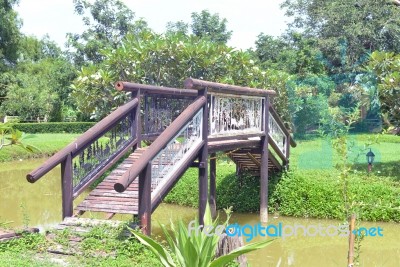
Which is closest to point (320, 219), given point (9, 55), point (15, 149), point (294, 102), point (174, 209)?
point (174, 209)

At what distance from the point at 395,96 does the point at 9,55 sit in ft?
74.6

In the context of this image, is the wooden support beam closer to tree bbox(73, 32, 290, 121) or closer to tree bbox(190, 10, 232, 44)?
tree bbox(73, 32, 290, 121)

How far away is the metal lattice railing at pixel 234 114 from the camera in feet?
27.5

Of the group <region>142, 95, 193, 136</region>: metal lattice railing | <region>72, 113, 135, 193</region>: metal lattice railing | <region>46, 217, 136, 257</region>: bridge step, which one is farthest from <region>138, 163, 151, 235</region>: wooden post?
<region>142, 95, 193, 136</region>: metal lattice railing

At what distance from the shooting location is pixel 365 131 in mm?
29422

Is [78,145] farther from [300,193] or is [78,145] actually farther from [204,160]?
[300,193]

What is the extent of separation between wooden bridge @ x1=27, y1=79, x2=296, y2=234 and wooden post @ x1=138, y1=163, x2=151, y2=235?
0.01 m

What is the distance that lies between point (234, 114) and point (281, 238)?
2.42 metres

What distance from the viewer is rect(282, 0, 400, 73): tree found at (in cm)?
2891

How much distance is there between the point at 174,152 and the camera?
23.4 feet

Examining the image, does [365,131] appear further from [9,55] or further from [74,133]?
[9,55]

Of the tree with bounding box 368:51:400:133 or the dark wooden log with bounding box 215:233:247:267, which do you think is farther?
the tree with bounding box 368:51:400:133

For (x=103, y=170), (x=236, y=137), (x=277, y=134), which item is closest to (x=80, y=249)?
(x=103, y=170)

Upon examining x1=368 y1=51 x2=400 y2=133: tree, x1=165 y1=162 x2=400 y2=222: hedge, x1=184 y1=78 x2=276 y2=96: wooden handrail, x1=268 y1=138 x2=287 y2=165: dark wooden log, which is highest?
x1=368 y1=51 x2=400 y2=133: tree
